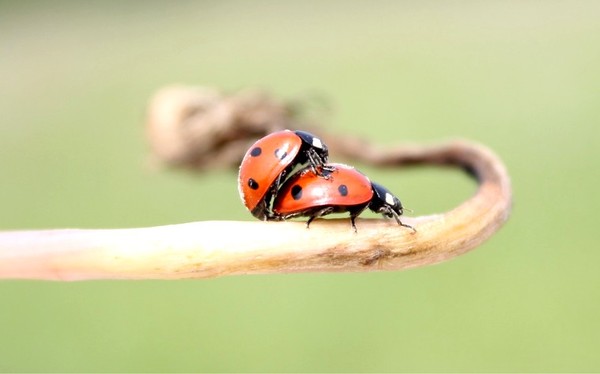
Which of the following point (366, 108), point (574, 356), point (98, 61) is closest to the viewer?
point (574, 356)

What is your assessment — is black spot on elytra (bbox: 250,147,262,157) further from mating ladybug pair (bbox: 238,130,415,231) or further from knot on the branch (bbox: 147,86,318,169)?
knot on the branch (bbox: 147,86,318,169)

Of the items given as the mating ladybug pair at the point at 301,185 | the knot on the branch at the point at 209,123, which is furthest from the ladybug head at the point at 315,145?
the knot on the branch at the point at 209,123

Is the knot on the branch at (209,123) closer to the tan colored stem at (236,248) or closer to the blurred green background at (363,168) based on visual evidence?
the blurred green background at (363,168)

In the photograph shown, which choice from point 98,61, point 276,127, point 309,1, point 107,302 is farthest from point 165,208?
point 309,1

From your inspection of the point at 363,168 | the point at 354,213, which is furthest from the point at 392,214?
the point at 363,168

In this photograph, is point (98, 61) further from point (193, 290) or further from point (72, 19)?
point (193, 290)

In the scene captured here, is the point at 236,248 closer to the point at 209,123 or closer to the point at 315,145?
the point at 315,145

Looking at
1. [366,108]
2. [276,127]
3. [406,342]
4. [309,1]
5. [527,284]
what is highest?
[309,1]
